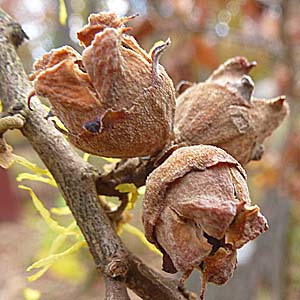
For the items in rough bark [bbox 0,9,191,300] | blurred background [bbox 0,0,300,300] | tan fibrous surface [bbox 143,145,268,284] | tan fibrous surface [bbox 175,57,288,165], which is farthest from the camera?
blurred background [bbox 0,0,300,300]

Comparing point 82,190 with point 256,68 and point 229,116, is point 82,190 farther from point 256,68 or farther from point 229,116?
point 256,68

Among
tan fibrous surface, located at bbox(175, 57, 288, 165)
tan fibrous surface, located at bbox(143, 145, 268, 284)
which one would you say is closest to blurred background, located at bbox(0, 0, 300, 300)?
tan fibrous surface, located at bbox(175, 57, 288, 165)

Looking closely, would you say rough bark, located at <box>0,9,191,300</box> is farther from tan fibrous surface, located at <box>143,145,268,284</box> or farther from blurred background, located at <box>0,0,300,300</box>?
blurred background, located at <box>0,0,300,300</box>

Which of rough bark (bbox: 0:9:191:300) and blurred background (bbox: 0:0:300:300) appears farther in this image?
blurred background (bbox: 0:0:300:300)

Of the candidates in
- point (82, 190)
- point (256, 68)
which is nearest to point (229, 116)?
point (82, 190)

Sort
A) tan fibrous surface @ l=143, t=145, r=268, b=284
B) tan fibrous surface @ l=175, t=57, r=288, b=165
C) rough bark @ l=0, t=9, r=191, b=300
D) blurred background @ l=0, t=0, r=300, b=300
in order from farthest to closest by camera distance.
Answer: blurred background @ l=0, t=0, r=300, b=300
tan fibrous surface @ l=175, t=57, r=288, b=165
rough bark @ l=0, t=9, r=191, b=300
tan fibrous surface @ l=143, t=145, r=268, b=284

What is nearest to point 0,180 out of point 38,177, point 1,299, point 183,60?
point 1,299

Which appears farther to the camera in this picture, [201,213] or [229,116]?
[229,116]

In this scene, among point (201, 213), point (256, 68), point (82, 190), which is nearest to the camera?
point (201, 213)
